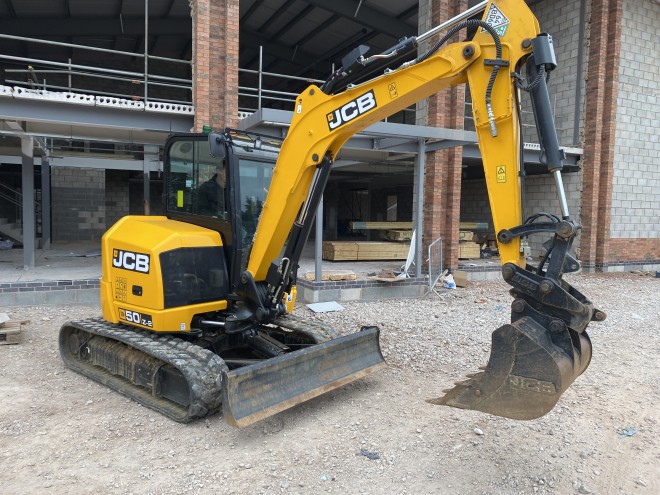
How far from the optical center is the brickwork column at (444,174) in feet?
39.9

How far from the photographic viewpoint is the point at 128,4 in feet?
52.6

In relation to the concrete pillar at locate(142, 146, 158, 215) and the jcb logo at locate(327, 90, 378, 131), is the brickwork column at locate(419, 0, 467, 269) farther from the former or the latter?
the jcb logo at locate(327, 90, 378, 131)

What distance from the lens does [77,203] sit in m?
18.9

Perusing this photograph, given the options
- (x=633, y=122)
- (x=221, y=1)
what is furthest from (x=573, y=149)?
(x=221, y=1)

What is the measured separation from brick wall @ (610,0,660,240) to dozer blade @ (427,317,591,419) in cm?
1416

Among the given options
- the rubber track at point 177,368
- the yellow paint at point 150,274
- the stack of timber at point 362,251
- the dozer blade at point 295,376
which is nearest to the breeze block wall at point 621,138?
the stack of timber at point 362,251

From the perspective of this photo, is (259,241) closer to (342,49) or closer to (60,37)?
(342,49)

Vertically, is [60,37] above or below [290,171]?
above

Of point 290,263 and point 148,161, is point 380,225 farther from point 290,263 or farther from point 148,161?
point 290,263

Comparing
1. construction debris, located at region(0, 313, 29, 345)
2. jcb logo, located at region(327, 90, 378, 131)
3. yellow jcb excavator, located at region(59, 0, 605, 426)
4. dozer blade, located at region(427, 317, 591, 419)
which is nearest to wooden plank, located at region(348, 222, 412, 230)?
yellow jcb excavator, located at region(59, 0, 605, 426)

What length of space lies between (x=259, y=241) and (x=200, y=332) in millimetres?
1134

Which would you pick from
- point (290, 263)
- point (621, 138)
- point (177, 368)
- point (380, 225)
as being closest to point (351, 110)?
point (290, 263)

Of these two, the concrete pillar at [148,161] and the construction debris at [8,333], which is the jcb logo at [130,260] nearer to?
the construction debris at [8,333]

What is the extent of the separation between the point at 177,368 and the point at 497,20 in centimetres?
389
